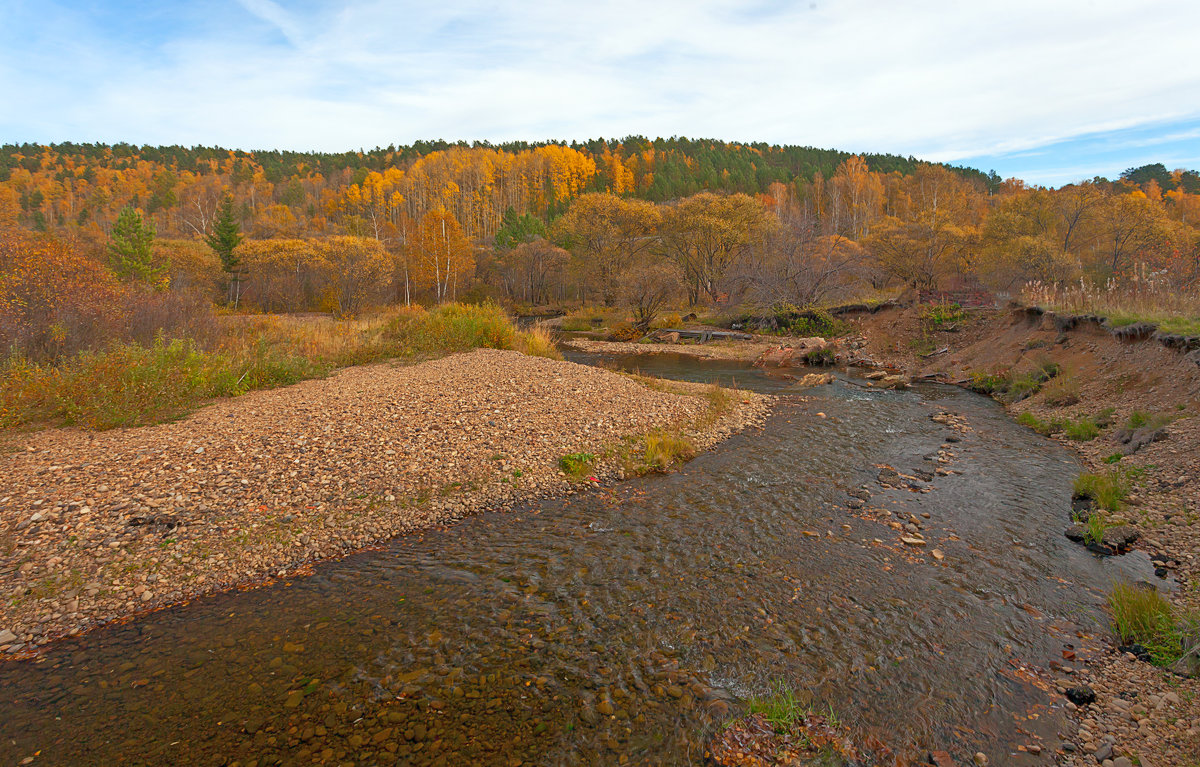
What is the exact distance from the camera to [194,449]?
9.04m

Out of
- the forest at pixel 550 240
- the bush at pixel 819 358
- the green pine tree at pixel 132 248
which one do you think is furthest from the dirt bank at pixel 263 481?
the green pine tree at pixel 132 248

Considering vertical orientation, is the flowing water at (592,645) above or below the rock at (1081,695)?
below

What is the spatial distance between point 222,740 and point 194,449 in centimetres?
647

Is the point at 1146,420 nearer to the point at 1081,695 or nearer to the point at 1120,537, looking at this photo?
the point at 1120,537

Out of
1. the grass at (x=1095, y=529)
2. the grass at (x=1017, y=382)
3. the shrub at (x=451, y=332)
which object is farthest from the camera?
the shrub at (x=451, y=332)

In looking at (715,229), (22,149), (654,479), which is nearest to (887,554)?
(654,479)

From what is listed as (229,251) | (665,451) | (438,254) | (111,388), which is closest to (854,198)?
(438,254)

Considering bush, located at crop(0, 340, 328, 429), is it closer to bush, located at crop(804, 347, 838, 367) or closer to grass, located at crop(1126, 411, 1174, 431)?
grass, located at crop(1126, 411, 1174, 431)

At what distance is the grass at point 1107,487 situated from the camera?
830 centimetres

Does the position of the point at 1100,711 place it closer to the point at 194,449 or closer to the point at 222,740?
the point at 222,740

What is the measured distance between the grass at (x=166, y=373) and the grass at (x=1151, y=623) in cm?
1518

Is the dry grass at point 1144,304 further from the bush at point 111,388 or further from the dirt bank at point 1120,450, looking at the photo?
the bush at point 111,388

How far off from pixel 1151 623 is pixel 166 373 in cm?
1668

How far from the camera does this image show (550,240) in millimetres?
62000
